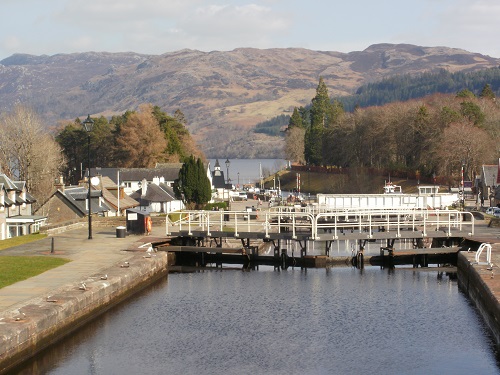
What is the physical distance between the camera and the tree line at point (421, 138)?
419 ft

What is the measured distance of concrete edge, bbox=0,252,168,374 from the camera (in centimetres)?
3241

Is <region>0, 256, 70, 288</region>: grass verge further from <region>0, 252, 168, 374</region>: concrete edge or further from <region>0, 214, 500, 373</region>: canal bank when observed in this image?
<region>0, 252, 168, 374</region>: concrete edge

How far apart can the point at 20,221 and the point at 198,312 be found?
1523 inches

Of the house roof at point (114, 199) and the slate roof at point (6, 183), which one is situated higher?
Answer: the slate roof at point (6, 183)

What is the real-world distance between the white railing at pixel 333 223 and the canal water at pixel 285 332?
6261mm

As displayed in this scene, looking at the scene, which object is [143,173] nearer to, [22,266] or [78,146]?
[78,146]

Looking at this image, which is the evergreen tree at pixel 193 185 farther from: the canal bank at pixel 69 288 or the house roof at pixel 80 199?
the canal bank at pixel 69 288

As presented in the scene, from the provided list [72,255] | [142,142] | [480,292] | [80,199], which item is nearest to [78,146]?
[142,142]

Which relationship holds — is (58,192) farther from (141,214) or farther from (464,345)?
(464,345)

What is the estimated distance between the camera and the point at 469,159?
419 feet

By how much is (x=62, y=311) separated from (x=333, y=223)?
38.4m

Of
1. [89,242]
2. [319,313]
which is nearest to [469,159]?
[89,242]

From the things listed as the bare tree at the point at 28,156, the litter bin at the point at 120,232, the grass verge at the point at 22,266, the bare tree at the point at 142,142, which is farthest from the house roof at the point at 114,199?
the bare tree at the point at 142,142

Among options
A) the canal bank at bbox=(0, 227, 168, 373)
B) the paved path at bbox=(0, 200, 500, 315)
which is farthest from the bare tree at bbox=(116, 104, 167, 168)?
the canal bank at bbox=(0, 227, 168, 373)
